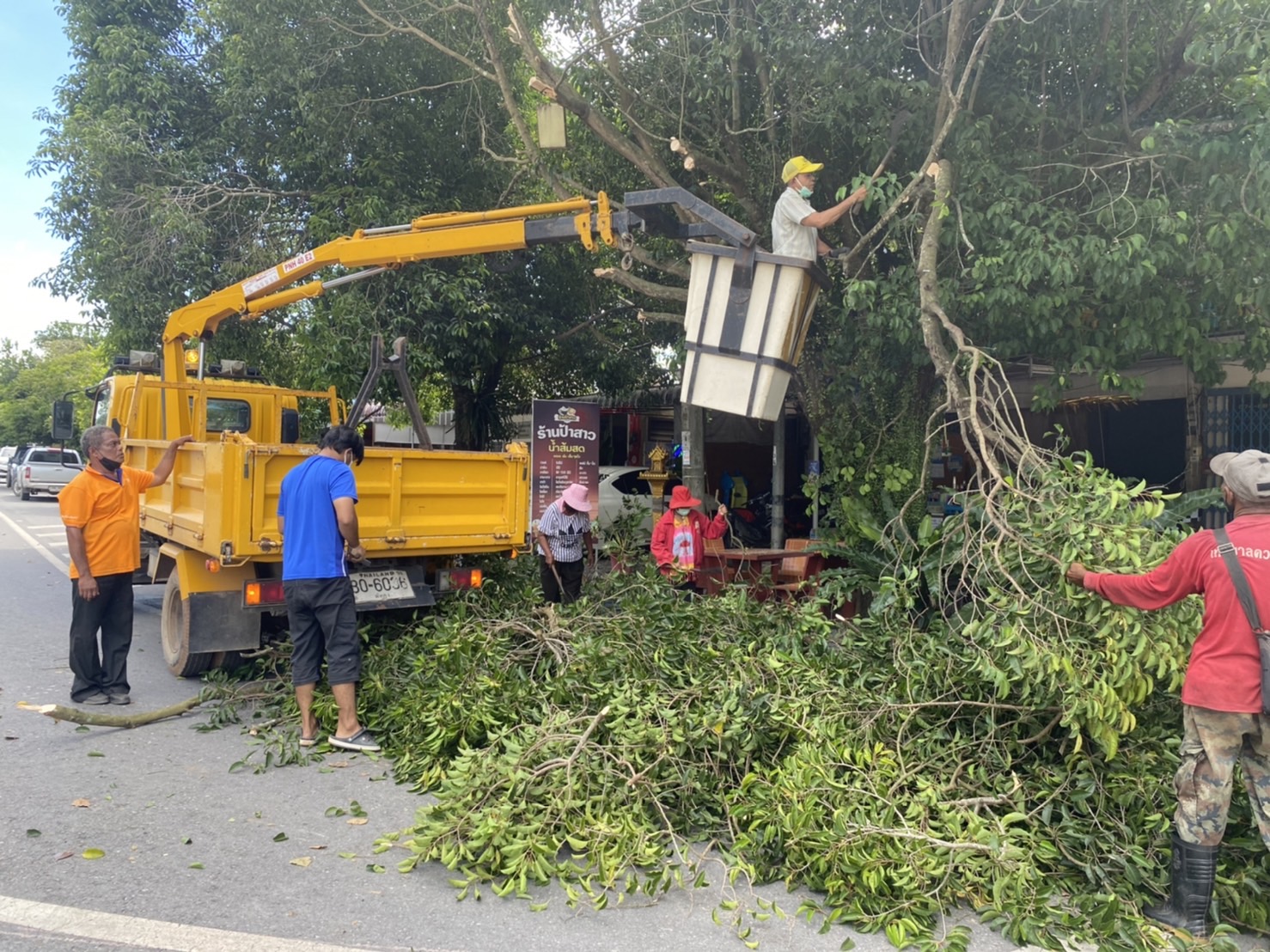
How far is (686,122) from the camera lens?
8.63m

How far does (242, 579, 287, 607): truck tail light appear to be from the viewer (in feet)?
18.1

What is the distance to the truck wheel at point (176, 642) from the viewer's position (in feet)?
19.8

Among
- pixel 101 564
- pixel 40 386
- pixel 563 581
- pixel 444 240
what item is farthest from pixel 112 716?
pixel 40 386

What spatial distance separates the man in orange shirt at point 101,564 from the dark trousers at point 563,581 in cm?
282

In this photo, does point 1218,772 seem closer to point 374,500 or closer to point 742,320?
point 742,320

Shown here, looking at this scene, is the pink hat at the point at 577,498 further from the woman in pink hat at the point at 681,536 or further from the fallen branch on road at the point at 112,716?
the fallen branch on road at the point at 112,716

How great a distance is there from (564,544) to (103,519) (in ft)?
10.2

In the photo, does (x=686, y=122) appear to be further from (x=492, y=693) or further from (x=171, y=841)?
(x=171, y=841)

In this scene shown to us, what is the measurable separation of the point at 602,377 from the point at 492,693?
9.28m

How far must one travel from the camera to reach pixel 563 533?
22.7 ft

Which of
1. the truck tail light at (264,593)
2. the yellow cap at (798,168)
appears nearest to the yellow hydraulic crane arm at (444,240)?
the yellow cap at (798,168)

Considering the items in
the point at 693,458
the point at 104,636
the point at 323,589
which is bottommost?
the point at 104,636

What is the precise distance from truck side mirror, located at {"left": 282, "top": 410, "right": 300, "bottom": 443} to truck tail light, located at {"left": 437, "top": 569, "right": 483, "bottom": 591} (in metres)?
3.10

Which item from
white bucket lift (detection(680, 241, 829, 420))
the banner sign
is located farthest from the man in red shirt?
the banner sign
